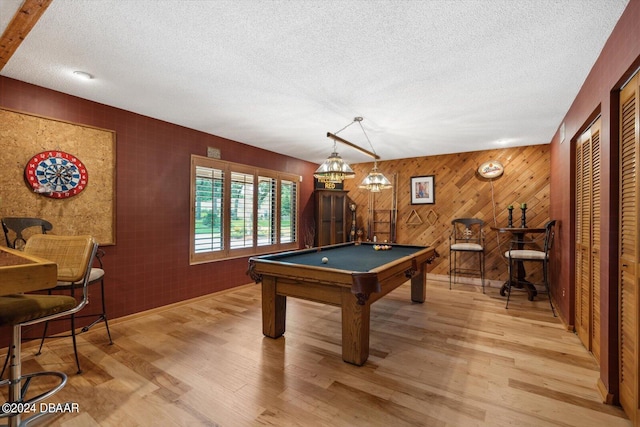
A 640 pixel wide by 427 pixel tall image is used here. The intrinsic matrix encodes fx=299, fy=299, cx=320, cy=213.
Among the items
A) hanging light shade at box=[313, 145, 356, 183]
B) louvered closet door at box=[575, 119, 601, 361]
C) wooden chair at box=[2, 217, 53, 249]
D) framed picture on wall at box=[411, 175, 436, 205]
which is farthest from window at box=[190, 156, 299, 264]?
louvered closet door at box=[575, 119, 601, 361]

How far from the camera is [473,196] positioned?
5.60 metres

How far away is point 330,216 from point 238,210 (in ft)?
7.53

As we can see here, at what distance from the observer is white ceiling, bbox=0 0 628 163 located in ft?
6.08

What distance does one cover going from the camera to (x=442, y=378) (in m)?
2.33

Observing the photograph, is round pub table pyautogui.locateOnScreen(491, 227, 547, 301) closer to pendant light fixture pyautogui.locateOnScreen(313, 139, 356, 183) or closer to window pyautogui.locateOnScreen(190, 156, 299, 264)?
pendant light fixture pyautogui.locateOnScreen(313, 139, 356, 183)

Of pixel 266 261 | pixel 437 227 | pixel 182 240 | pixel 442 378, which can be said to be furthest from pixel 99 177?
pixel 437 227

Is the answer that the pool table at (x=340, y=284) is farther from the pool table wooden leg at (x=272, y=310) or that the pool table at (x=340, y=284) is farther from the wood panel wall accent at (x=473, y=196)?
the wood panel wall accent at (x=473, y=196)

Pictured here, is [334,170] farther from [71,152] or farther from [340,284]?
[71,152]

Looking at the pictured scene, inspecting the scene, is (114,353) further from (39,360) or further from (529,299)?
(529,299)

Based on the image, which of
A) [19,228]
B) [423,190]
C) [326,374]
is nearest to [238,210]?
[19,228]

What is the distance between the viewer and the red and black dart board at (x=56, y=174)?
2.89 meters

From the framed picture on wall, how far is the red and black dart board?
5.37 meters

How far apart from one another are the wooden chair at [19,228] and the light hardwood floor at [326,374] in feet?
3.34

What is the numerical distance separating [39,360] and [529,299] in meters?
5.91
